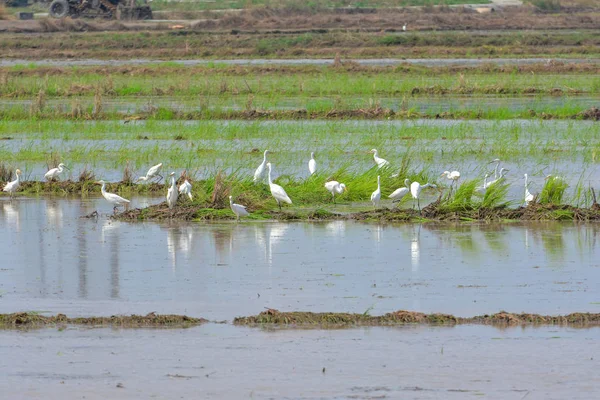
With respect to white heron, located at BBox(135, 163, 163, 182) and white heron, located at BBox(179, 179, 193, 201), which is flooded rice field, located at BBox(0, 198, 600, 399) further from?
white heron, located at BBox(135, 163, 163, 182)

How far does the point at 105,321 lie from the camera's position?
31.4ft

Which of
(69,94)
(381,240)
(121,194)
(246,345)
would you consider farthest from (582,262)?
(69,94)

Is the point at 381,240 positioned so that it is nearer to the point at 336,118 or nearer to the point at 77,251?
the point at 77,251

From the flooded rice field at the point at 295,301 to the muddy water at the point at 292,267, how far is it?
0.02m

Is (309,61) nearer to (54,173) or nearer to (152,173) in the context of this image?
(54,173)

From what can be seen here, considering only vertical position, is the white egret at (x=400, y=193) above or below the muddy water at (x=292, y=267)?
above

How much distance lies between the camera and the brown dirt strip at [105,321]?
31.2ft

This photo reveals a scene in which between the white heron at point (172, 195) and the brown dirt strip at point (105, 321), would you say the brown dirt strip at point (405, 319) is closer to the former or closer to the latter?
the brown dirt strip at point (105, 321)

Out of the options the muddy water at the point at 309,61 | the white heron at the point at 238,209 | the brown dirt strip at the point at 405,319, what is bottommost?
the brown dirt strip at the point at 405,319

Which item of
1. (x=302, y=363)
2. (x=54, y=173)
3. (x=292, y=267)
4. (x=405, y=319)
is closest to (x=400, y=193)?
(x=292, y=267)

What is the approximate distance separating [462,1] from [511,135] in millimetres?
53333

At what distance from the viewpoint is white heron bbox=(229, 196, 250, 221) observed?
47.7 feet

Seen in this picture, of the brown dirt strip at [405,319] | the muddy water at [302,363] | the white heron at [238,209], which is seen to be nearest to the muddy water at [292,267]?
the white heron at [238,209]

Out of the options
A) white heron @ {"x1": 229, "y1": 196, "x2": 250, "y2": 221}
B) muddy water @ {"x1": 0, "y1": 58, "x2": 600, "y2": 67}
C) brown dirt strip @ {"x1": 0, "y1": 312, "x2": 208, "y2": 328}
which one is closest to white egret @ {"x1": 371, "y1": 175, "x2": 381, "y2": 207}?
white heron @ {"x1": 229, "y1": 196, "x2": 250, "y2": 221}
